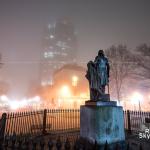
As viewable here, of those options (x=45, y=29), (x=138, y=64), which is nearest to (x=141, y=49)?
(x=138, y=64)

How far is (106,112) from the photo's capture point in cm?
702

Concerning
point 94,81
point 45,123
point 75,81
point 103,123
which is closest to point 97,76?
point 94,81

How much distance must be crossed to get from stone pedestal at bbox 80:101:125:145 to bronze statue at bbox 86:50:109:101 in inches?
23.6

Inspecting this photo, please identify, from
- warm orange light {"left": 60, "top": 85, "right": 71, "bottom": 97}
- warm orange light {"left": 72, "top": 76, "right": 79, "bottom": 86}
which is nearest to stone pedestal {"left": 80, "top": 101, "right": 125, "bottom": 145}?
warm orange light {"left": 60, "top": 85, "right": 71, "bottom": 97}

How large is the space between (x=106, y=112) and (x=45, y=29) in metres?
194

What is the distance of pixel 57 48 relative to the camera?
16600 centimetres

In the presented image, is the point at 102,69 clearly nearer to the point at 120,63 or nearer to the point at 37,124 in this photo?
the point at 37,124

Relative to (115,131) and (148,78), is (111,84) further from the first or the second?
(115,131)

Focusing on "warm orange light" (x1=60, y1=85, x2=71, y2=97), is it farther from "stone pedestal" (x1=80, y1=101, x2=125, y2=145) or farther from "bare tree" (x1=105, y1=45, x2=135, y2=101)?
"stone pedestal" (x1=80, y1=101, x2=125, y2=145)

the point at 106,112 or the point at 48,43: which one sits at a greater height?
the point at 48,43

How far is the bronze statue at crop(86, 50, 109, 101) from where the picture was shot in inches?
311

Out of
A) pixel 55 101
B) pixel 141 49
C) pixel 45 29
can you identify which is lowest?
pixel 55 101

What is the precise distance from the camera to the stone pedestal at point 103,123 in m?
6.84

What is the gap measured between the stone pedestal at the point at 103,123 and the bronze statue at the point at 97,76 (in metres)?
0.60
